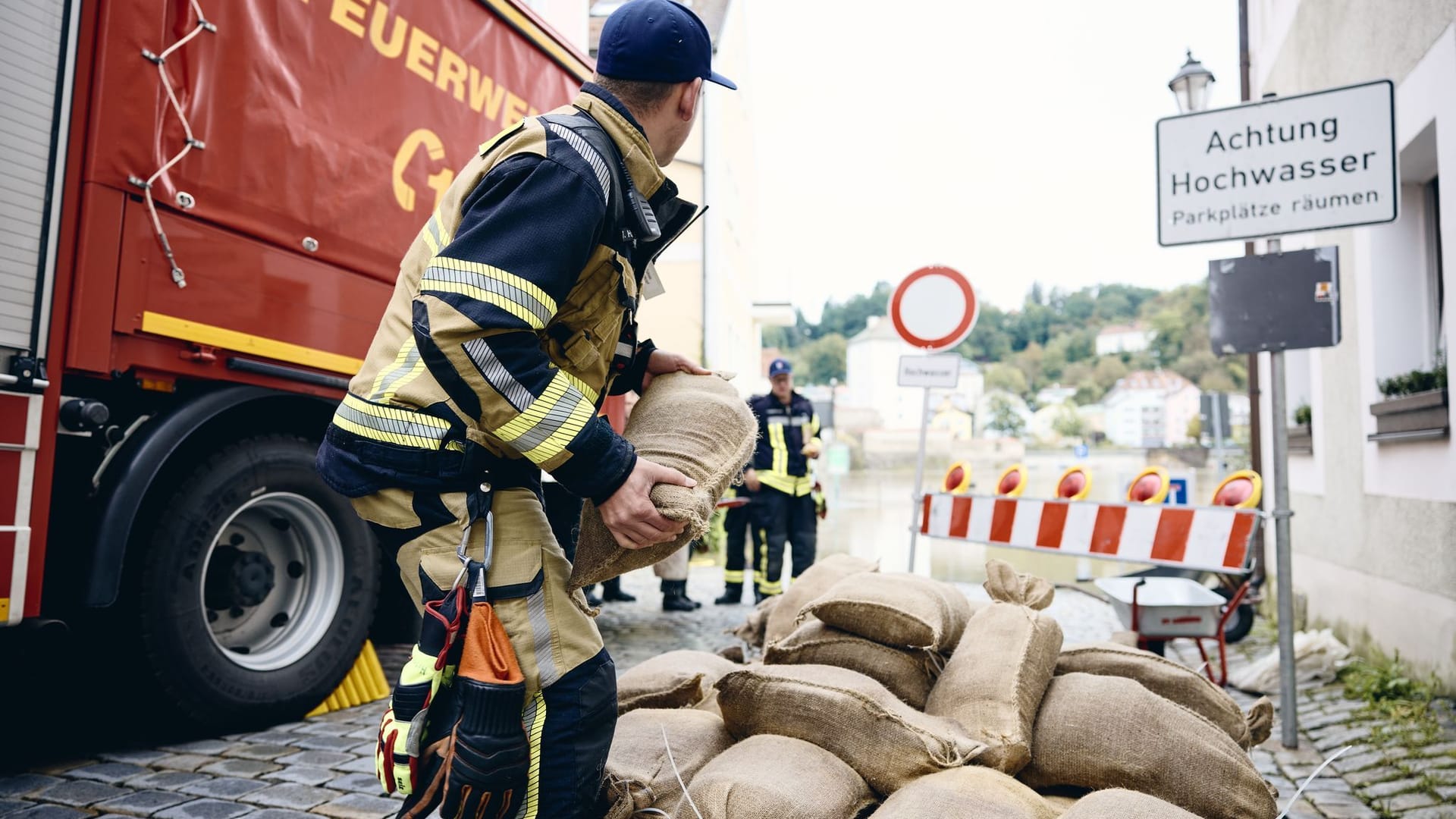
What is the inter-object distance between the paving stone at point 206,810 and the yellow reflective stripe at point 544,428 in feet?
6.96

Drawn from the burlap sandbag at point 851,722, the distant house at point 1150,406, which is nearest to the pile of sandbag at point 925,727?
the burlap sandbag at point 851,722

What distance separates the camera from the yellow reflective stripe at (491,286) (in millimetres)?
1663

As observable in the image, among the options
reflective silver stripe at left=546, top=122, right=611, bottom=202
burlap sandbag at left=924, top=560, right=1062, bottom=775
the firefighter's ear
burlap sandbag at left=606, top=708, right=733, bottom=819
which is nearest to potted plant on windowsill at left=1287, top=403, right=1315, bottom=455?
burlap sandbag at left=924, top=560, right=1062, bottom=775

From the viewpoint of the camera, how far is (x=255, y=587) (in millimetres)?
4039

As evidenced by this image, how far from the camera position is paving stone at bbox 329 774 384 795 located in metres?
3.36

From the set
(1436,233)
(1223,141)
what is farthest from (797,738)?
(1436,233)

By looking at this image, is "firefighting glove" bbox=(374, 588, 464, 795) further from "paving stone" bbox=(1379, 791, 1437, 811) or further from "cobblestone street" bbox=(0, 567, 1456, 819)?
"paving stone" bbox=(1379, 791, 1437, 811)

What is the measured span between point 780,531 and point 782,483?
15.5 inches

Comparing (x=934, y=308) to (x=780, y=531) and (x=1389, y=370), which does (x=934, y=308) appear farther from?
(x=1389, y=370)

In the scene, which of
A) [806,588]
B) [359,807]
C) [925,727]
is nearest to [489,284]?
[925,727]

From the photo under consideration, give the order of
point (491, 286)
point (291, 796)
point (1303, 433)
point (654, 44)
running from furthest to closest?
point (1303, 433)
point (291, 796)
point (654, 44)
point (491, 286)

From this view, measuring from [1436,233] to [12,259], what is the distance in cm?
701

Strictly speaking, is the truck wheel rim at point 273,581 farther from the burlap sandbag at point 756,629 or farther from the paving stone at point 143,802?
the burlap sandbag at point 756,629

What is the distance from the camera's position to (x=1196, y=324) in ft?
399
